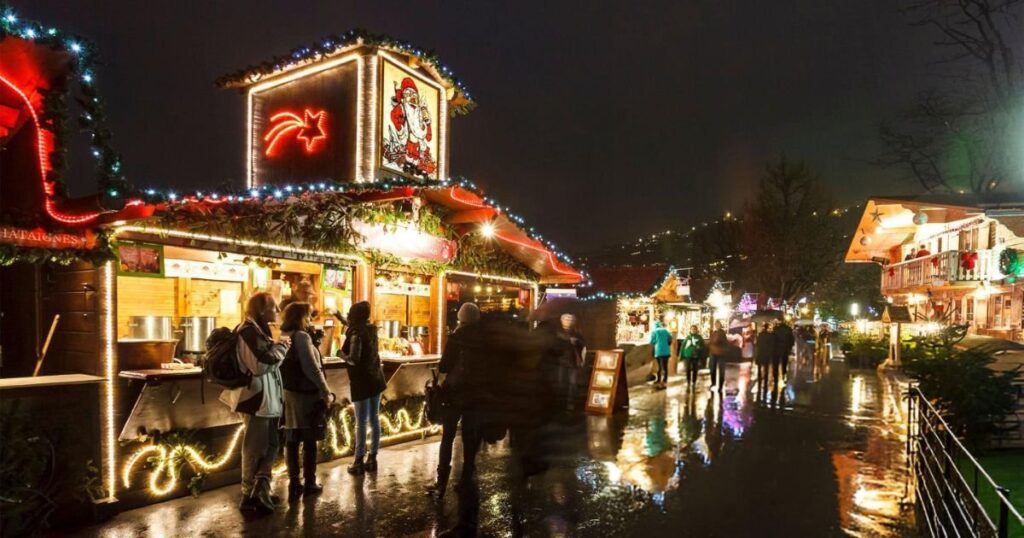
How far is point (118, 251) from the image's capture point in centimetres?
602

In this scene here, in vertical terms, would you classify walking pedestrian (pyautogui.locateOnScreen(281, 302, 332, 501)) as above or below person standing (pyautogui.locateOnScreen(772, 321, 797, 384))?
above

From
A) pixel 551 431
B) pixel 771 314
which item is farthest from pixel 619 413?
pixel 771 314

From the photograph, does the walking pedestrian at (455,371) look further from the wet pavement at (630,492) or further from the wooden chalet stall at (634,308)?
the wooden chalet stall at (634,308)

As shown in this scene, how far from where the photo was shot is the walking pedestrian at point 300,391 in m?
6.11

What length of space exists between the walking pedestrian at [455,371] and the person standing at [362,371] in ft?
4.11

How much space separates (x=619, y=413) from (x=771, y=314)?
15205 millimetres

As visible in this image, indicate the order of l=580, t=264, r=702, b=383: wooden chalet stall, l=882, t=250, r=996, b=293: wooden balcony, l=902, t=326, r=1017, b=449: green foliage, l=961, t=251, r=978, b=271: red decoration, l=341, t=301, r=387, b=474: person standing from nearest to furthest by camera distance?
l=341, t=301, r=387, b=474: person standing < l=902, t=326, r=1017, b=449: green foliage < l=961, t=251, r=978, b=271: red decoration < l=882, t=250, r=996, b=293: wooden balcony < l=580, t=264, r=702, b=383: wooden chalet stall

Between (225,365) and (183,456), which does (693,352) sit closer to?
(183,456)

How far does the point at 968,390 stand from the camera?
8000mm

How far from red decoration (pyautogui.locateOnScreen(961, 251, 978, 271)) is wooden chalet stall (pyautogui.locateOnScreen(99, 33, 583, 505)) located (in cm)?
1294

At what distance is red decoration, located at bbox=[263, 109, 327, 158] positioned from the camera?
9969 mm

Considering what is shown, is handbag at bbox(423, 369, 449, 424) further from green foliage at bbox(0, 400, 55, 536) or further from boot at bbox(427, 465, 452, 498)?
green foliage at bbox(0, 400, 55, 536)

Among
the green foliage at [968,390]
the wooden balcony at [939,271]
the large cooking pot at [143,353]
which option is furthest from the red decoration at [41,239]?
the wooden balcony at [939,271]

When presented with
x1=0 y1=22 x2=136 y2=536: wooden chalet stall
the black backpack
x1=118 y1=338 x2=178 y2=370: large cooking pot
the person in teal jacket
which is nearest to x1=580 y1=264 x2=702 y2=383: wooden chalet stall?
the person in teal jacket
